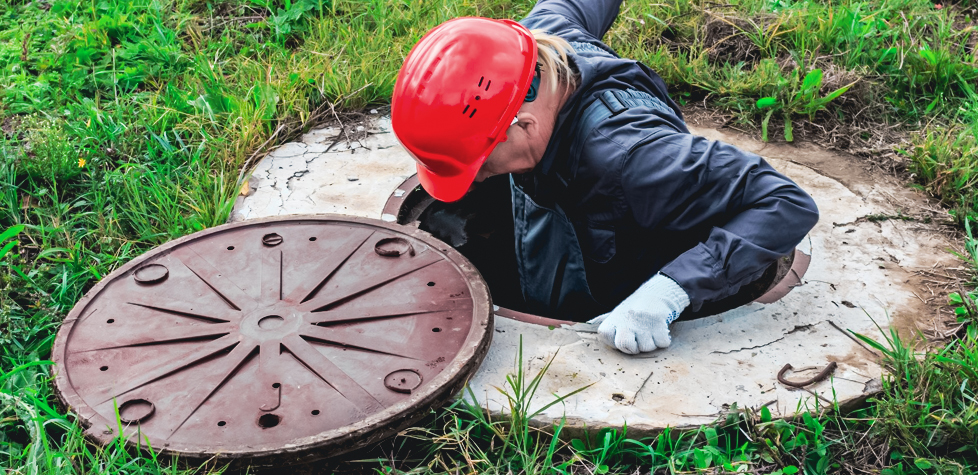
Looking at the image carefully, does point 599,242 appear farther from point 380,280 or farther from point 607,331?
point 380,280

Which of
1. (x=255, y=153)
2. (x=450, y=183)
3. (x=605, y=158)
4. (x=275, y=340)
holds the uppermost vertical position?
(x=605, y=158)

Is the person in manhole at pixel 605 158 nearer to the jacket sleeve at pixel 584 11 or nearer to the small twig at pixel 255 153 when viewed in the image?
the jacket sleeve at pixel 584 11

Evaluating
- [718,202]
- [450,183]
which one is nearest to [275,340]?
[450,183]

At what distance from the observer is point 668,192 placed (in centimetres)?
207

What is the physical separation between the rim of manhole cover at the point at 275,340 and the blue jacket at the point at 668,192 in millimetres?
408

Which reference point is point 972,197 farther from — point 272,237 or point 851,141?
point 272,237

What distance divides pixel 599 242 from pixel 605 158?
0.34m

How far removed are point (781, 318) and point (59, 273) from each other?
86.3 inches

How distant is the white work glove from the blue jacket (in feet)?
0.13

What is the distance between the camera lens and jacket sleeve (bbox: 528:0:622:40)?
9.36ft

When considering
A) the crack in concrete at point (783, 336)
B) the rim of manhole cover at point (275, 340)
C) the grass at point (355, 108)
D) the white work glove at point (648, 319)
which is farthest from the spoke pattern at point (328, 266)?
the crack in concrete at point (783, 336)

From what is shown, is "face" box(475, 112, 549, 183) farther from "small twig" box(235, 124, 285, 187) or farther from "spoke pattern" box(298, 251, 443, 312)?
"small twig" box(235, 124, 285, 187)

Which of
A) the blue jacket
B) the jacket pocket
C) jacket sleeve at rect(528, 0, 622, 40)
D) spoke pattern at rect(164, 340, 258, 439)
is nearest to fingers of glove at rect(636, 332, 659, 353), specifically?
the blue jacket

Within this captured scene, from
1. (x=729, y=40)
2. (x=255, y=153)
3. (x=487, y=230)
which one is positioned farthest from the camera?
(x=729, y=40)
